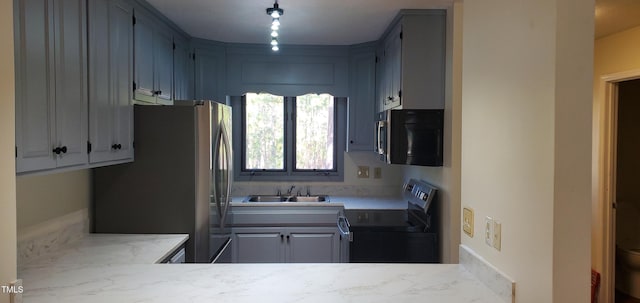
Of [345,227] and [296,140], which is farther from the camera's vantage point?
[296,140]

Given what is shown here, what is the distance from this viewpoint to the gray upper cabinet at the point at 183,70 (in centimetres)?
331

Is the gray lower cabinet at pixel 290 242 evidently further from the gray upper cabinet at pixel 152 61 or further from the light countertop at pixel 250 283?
the light countertop at pixel 250 283

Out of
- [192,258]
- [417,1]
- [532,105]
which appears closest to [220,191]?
[192,258]

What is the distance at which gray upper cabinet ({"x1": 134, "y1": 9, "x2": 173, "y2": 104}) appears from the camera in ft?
8.44

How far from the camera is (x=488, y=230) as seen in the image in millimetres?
1456

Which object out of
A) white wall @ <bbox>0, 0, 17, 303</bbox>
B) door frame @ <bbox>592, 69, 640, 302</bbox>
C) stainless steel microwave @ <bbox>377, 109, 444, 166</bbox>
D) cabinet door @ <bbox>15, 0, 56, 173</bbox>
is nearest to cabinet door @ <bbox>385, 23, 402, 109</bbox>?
stainless steel microwave @ <bbox>377, 109, 444, 166</bbox>

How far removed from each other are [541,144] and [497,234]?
39 centimetres

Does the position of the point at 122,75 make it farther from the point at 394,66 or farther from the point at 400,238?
the point at 400,238

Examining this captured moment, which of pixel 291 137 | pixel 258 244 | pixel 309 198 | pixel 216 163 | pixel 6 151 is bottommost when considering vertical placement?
pixel 258 244

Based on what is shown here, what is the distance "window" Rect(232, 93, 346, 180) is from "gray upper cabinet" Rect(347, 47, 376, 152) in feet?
1.04

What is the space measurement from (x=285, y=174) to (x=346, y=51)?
1408 mm

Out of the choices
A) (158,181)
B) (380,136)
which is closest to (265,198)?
(380,136)

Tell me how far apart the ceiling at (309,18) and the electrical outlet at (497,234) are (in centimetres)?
178

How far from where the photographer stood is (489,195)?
146 cm
